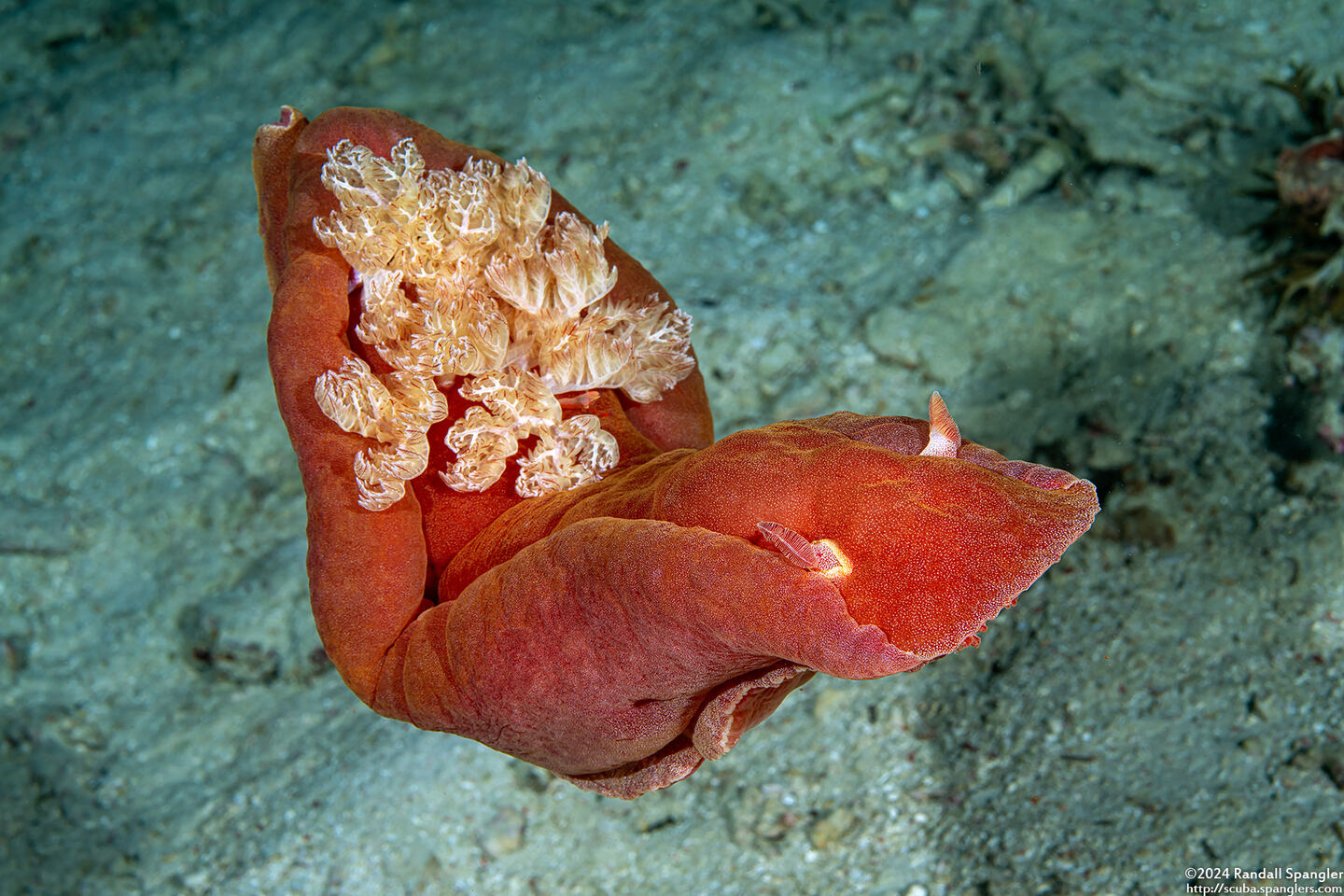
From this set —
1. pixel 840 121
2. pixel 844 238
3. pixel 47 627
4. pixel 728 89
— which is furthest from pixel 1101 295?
pixel 47 627

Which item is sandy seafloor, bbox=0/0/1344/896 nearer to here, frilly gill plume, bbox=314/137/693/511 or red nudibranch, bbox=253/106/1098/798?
red nudibranch, bbox=253/106/1098/798

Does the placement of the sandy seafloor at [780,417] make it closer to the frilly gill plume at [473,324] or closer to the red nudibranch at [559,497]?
the red nudibranch at [559,497]

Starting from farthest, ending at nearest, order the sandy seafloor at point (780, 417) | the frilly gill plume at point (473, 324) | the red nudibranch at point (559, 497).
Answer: the sandy seafloor at point (780, 417) → the frilly gill plume at point (473, 324) → the red nudibranch at point (559, 497)

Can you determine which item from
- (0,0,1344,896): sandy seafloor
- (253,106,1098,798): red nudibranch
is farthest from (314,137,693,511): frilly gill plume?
(0,0,1344,896): sandy seafloor

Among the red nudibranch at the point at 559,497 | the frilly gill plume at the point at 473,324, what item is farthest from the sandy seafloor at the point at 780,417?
the frilly gill plume at the point at 473,324

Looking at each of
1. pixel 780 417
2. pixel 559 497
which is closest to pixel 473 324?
pixel 559 497

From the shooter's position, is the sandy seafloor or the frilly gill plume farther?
the sandy seafloor

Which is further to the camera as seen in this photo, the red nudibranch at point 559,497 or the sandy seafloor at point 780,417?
the sandy seafloor at point 780,417

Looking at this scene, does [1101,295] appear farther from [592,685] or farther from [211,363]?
[211,363]
